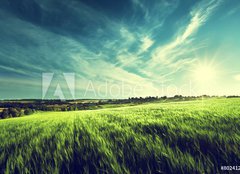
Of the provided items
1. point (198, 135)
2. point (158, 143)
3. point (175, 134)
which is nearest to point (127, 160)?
point (158, 143)

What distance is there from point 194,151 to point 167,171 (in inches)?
26.4

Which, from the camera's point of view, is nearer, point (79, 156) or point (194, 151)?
point (194, 151)

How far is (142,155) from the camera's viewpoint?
6.70 ft

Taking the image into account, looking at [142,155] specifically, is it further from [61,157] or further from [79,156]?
[61,157]

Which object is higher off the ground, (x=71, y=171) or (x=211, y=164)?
(x=211, y=164)

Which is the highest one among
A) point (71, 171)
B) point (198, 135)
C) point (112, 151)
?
point (198, 135)

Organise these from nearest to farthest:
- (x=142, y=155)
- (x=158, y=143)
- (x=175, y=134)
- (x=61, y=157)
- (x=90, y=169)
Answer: (x=90, y=169) → (x=142, y=155) → (x=61, y=157) → (x=158, y=143) → (x=175, y=134)

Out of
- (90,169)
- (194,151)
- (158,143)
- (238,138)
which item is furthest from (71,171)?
(238,138)

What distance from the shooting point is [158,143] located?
7.89ft

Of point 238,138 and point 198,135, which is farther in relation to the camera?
point 198,135

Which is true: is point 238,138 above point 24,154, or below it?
above

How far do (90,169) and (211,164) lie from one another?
1.61 m

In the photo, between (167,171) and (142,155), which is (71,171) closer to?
(142,155)

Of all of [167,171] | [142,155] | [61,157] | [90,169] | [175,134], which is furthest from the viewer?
[175,134]
